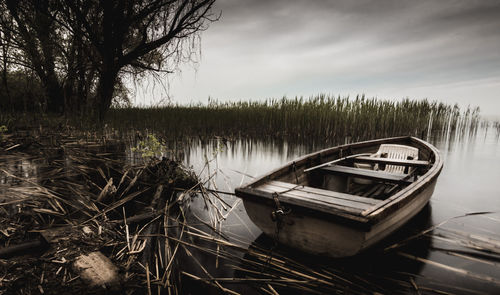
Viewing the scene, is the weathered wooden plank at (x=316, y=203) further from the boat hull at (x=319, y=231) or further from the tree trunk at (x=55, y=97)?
the tree trunk at (x=55, y=97)

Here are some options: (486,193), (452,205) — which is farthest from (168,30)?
(486,193)

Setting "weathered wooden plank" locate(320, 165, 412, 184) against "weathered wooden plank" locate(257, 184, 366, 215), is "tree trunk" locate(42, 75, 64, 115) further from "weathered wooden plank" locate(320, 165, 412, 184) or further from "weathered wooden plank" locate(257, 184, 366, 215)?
"weathered wooden plank" locate(257, 184, 366, 215)

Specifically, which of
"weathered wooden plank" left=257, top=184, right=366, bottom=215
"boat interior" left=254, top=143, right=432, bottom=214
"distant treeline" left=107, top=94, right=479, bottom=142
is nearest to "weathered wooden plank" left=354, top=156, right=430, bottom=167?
"boat interior" left=254, top=143, right=432, bottom=214

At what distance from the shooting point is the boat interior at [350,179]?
8.93 feet

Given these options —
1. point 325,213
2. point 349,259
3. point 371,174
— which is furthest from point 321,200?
point 371,174

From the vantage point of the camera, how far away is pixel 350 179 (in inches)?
185

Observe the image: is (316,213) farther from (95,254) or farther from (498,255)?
(498,255)

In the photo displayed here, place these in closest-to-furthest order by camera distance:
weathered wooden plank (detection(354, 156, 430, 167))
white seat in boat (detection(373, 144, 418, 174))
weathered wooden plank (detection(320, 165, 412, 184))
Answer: weathered wooden plank (detection(320, 165, 412, 184)), weathered wooden plank (detection(354, 156, 430, 167)), white seat in boat (detection(373, 144, 418, 174))

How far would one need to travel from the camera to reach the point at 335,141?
1068cm

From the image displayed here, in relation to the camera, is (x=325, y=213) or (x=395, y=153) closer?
(x=325, y=213)

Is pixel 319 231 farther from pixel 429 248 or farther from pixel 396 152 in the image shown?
pixel 396 152

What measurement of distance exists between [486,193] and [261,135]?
7278 mm

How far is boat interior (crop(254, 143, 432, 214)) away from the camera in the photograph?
2721 mm

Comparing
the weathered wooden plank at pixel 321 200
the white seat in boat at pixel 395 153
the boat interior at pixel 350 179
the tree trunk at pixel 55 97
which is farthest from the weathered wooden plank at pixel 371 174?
the tree trunk at pixel 55 97
